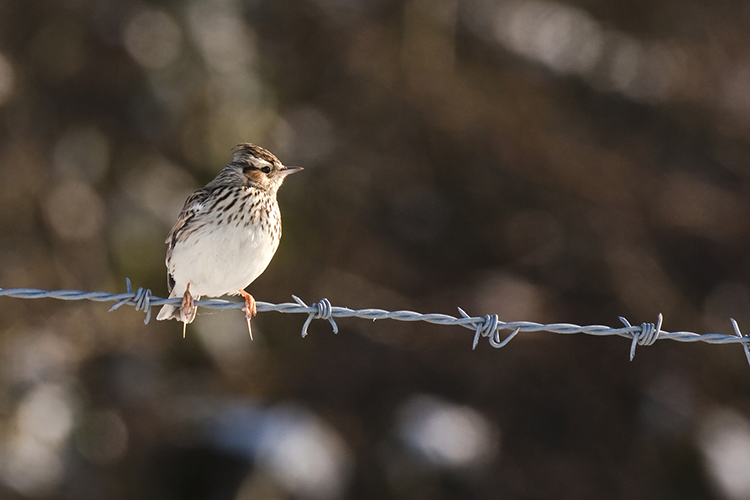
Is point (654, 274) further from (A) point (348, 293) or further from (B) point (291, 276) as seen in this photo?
(B) point (291, 276)

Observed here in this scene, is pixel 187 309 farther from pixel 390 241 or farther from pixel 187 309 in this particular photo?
pixel 390 241

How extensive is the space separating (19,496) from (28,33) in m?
6.67

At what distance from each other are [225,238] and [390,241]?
9.03m

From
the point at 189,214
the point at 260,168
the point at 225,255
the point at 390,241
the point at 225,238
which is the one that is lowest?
the point at 225,255

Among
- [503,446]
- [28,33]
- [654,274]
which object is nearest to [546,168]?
[654,274]

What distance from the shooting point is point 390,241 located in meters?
14.4

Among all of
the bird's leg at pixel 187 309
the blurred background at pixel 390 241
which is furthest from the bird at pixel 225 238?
the blurred background at pixel 390 241

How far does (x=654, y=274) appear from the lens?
13.1 metres

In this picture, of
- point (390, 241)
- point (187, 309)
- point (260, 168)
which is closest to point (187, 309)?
point (187, 309)

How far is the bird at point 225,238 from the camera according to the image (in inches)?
216

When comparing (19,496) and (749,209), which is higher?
(749,209)

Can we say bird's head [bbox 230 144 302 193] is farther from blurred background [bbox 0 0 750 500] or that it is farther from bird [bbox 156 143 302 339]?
blurred background [bbox 0 0 750 500]

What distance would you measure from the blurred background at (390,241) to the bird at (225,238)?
2.95 metres

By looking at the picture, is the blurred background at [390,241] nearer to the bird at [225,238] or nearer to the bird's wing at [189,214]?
the bird's wing at [189,214]
